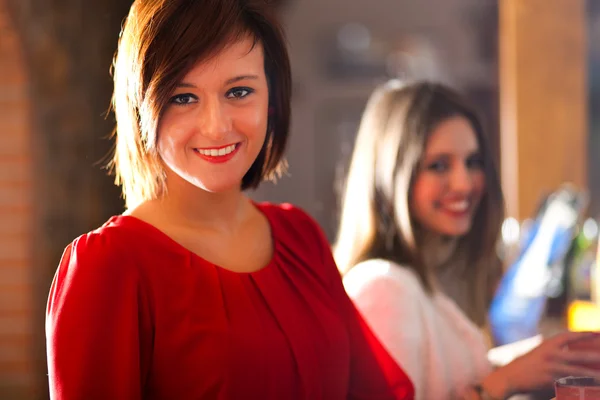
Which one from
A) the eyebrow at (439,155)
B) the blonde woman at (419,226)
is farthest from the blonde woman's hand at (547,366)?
the eyebrow at (439,155)

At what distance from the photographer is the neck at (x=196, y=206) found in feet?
2.08

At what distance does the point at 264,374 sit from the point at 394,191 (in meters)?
0.37

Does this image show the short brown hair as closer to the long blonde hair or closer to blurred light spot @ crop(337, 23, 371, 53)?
the long blonde hair

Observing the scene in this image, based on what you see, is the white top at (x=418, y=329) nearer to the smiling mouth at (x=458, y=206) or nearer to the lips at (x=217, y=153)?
the smiling mouth at (x=458, y=206)

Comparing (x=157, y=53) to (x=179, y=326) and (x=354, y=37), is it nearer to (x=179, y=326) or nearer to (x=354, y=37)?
(x=179, y=326)

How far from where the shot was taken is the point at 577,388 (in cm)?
72

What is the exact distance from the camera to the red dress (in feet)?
1.83

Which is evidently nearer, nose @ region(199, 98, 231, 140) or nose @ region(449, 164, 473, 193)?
nose @ region(199, 98, 231, 140)

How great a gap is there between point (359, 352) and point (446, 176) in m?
0.27

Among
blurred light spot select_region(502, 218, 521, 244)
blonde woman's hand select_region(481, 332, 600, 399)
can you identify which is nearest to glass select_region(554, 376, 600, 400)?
blonde woman's hand select_region(481, 332, 600, 399)

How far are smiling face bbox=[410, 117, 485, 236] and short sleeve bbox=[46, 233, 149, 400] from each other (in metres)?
0.45

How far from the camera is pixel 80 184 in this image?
1.48 metres

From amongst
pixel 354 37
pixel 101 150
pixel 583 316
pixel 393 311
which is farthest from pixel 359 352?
pixel 354 37

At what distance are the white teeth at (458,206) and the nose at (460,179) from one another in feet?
0.05
